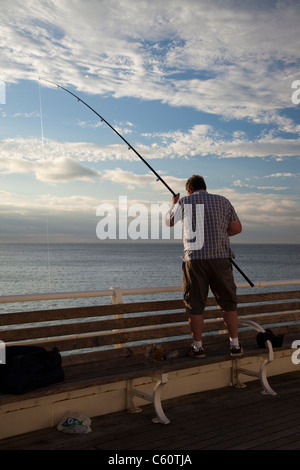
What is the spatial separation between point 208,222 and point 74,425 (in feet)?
6.11

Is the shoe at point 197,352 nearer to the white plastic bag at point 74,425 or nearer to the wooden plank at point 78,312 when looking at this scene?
the wooden plank at point 78,312

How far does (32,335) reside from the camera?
3.72 meters

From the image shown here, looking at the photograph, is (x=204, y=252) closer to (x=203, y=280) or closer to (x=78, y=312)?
(x=203, y=280)

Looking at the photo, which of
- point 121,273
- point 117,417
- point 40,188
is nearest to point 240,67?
point 117,417

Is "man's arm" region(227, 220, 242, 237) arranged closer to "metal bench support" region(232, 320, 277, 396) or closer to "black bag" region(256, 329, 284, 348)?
"metal bench support" region(232, 320, 277, 396)

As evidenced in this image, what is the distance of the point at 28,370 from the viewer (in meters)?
3.16

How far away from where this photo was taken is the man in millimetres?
4012

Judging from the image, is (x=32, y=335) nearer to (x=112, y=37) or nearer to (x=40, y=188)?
(x=112, y=37)

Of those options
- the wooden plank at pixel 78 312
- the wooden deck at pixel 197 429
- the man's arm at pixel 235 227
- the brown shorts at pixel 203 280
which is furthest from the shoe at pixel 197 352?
the man's arm at pixel 235 227

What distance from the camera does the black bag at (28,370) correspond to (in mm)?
3062

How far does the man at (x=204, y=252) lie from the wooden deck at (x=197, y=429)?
1.65 feet

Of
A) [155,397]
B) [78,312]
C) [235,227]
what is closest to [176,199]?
[235,227]

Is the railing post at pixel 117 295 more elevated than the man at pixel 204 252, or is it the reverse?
the man at pixel 204 252
